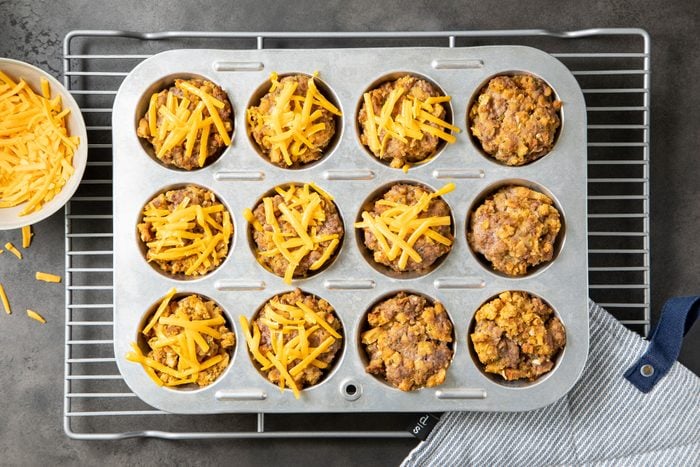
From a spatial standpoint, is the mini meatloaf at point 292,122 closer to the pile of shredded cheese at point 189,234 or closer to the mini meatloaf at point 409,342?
the pile of shredded cheese at point 189,234

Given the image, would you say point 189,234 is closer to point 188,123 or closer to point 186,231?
point 186,231

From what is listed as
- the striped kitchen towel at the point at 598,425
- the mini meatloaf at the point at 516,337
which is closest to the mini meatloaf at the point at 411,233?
the mini meatloaf at the point at 516,337

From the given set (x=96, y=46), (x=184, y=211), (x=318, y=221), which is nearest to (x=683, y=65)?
(x=318, y=221)

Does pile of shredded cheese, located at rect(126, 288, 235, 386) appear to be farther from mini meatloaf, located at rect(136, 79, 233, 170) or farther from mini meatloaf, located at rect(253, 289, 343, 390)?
mini meatloaf, located at rect(136, 79, 233, 170)

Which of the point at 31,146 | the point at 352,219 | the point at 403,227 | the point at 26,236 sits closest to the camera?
the point at 403,227

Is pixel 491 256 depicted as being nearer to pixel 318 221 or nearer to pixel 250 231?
pixel 318 221

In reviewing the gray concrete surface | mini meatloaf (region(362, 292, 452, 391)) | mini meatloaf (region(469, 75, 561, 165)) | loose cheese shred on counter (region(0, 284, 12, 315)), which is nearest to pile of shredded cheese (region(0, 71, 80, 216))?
the gray concrete surface

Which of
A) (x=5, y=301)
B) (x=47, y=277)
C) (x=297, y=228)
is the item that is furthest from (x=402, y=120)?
(x=5, y=301)
